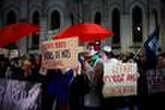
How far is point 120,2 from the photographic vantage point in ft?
78.1

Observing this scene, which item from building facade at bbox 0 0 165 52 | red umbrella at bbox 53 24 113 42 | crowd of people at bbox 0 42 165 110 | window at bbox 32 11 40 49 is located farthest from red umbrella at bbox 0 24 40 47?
window at bbox 32 11 40 49

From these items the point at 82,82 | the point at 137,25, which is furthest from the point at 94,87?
the point at 137,25

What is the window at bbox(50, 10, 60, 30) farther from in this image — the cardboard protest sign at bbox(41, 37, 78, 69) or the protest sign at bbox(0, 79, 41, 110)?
the cardboard protest sign at bbox(41, 37, 78, 69)

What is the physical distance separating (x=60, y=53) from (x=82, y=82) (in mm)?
585

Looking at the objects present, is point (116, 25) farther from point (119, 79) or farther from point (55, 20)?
point (119, 79)

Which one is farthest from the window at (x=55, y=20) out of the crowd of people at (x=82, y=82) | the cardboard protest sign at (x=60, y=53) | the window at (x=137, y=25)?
the cardboard protest sign at (x=60, y=53)

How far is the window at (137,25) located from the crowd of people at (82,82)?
15.1m

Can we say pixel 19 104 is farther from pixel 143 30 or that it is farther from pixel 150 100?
pixel 143 30

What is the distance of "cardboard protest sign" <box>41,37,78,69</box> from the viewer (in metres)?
6.29

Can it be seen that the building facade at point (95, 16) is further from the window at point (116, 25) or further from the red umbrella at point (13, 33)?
the red umbrella at point (13, 33)

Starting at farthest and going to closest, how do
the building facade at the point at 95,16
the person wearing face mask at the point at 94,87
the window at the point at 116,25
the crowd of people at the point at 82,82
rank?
the window at the point at 116,25, the building facade at the point at 95,16, the person wearing face mask at the point at 94,87, the crowd of people at the point at 82,82

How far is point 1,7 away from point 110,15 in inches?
285

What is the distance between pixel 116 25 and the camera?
23.8m

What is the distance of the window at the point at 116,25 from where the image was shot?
77.7 feet
